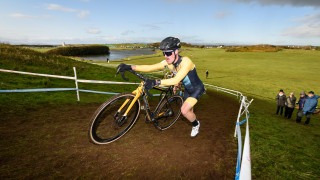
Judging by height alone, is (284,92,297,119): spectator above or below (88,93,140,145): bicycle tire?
below

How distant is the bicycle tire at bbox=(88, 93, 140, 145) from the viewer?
10.1ft

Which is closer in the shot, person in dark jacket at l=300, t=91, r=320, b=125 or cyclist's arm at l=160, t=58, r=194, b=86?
cyclist's arm at l=160, t=58, r=194, b=86

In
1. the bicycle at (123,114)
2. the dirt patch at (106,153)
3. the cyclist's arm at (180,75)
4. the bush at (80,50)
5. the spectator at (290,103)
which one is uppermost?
the bush at (80,50)

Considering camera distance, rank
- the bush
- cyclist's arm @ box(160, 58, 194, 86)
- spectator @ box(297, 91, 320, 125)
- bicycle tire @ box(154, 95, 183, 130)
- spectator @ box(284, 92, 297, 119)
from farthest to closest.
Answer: the bush
spectator @ box(284, 92, 297, 119)
spectator @ box(297, 91, 320, 125)
bicycle tire @ box(154, 95, 183, 130)
cyclist's arm @ box(160, 58, 194, 86)

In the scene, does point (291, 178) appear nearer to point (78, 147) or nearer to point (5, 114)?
point (78, 147)

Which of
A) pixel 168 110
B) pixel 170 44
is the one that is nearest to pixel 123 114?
pixel 168 110

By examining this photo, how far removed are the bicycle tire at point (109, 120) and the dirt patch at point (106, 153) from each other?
18 centimetres

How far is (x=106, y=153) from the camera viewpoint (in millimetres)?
3191

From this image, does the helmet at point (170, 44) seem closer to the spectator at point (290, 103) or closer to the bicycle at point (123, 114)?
the bicycle at point (123, 114)

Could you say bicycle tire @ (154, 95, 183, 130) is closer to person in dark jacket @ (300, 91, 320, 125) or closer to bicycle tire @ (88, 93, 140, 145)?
bicycle tire @ (88, 93, 140, 145)

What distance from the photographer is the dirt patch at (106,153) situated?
2.68m

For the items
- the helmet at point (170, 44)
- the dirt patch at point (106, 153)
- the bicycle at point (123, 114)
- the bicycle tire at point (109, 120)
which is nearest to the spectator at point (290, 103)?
the dirt patch at point (106, 153)

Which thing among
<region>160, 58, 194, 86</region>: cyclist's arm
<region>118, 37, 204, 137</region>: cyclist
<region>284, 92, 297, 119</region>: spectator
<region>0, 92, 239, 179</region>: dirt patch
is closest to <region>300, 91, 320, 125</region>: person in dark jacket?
<region>284, 92, 297, 119</region>: spectator

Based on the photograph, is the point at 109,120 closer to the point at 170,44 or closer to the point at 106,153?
the point at 106,153
